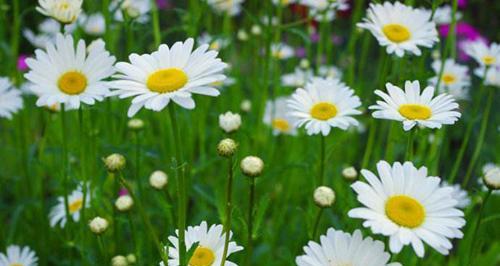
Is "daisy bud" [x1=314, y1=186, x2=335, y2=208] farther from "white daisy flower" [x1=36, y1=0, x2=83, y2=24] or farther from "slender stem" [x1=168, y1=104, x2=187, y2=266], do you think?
"white daisy flower" [x1=36, y1=0, x2=83, y2=24]

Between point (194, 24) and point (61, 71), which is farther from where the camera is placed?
point (194, 24)

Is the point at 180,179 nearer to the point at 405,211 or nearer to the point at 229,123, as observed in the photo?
the point at 229,123

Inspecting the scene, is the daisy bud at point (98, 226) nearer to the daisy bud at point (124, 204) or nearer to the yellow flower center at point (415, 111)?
the daisy bud at point (124, 204)

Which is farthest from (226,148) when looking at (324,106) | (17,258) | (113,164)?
(17,258)

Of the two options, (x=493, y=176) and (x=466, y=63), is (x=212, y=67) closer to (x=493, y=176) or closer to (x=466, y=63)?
(x=493, y=176)

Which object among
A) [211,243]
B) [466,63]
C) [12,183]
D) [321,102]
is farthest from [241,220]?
[466,63]
